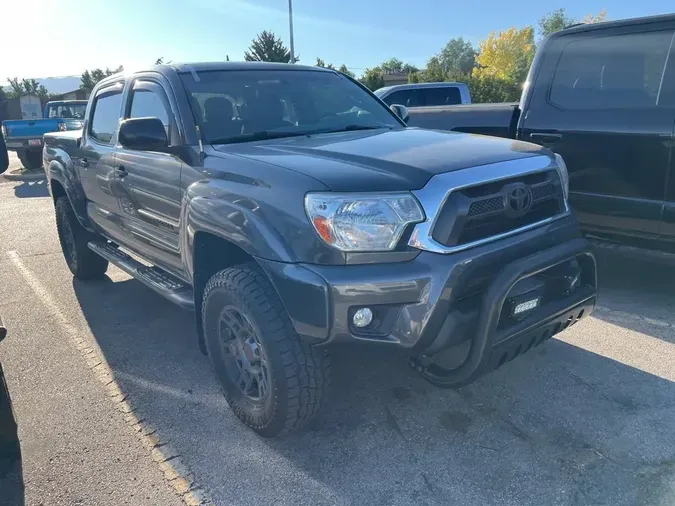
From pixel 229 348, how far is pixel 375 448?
2.99 ft

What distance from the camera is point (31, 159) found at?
15.6 m

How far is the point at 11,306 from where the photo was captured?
5.13 m

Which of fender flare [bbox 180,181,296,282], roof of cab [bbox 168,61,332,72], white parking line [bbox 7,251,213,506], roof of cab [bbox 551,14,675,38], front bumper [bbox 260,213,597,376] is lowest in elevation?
white parking line [bbox 7,251,213,506]

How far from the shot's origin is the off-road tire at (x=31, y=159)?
15.4 m

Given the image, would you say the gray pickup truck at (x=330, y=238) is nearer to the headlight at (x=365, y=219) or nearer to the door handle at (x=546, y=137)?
the headlight at (x=365, y=219)

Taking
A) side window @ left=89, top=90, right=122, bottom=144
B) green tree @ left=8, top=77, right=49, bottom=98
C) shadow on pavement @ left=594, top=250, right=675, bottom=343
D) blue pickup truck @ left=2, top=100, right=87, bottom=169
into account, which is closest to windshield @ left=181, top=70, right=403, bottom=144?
side window @ left=89, top=90, right=122, bottom=144

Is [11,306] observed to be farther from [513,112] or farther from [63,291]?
[513,112]

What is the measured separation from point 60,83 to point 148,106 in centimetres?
7495

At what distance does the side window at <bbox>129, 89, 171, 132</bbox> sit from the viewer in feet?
11.9

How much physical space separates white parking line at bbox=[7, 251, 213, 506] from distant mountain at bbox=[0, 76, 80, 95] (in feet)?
219

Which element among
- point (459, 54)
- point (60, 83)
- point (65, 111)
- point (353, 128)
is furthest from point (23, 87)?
point (459, 54)

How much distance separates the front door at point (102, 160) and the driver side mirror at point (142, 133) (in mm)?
1157

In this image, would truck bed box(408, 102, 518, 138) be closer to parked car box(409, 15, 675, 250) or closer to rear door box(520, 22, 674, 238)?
parked car box(409, 15, 675, 250)

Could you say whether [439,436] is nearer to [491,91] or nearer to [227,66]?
[227,66]
